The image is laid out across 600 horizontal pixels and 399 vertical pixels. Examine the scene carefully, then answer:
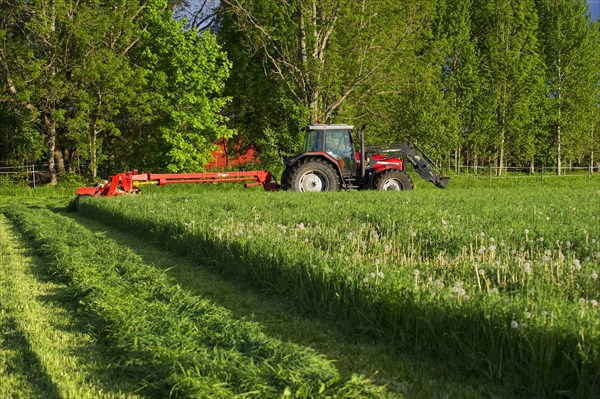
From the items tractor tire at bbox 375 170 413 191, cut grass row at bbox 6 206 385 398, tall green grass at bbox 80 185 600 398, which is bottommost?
cut grass row at bbox 6 206 385 398

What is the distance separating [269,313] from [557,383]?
8.63ft

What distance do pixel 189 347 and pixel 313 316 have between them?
1.46m

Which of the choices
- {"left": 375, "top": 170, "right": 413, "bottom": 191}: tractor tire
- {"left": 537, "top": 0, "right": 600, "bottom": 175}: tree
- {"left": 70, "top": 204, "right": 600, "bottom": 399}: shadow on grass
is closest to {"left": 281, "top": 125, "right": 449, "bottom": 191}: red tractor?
Answer: {"left": 375, "top": 170, "right": 413, "bottom": 191}: tractor tire

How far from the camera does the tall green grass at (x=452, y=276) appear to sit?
338cm

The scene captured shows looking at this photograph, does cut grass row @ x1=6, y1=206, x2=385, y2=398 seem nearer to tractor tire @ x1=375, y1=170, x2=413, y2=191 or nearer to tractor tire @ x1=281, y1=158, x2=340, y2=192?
tractor tire @ x1=281, y1=158, x2=340, y2=192

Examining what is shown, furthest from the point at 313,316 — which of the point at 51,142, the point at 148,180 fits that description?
the point at 51,142

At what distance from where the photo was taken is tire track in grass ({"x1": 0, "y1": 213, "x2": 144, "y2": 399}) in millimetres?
3498

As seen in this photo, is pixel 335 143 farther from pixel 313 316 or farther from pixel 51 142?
pixel 51 142

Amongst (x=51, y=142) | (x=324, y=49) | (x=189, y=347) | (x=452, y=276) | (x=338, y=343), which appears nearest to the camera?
(x=189, y=347)

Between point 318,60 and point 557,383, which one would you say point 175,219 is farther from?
point 318,60

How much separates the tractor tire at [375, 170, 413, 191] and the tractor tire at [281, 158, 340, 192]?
1340 mm

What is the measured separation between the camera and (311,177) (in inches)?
680

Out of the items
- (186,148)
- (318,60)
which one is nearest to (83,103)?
(186,148)

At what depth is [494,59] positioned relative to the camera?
124ft
